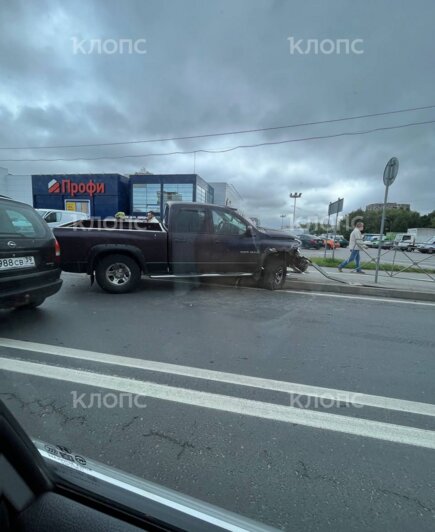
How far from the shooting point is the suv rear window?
4176 mm

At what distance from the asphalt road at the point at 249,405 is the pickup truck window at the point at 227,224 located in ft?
8.27

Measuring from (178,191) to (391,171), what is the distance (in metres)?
23.8

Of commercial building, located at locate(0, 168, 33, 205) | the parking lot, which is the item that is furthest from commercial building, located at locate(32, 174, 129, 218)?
the parking lot

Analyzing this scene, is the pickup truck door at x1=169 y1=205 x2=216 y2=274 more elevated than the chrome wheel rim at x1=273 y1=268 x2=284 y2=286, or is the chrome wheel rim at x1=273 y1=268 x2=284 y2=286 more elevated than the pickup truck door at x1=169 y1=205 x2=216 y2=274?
the pickup truck door at x1=169 y1=205 x2=216 y2=274

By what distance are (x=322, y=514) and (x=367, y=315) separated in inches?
181

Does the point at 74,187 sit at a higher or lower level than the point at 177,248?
higher

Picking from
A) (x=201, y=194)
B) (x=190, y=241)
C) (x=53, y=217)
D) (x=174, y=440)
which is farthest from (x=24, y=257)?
(x=201, y=194)

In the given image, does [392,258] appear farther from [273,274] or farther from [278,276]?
[273,274]

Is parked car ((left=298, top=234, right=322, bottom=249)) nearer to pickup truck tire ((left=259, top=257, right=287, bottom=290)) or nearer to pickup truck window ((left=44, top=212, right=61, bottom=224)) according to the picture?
pickup truck window ((left=44, top=212, right=61, bottom=224))

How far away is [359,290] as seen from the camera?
25.1 ft

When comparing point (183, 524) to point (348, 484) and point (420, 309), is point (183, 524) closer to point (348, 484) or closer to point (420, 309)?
point (348, 484)

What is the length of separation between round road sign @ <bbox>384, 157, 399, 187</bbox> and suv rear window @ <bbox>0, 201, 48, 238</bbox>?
7921 millimetres

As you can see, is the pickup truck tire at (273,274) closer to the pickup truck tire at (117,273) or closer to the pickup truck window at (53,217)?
the pickup truck tire at (117,273)

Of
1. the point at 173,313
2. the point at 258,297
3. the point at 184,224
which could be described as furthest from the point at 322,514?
the point at 184,224
